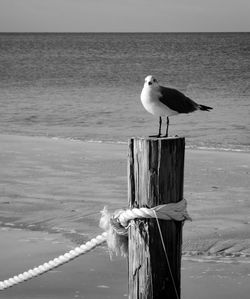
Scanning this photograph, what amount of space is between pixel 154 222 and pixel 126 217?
0.14 metres

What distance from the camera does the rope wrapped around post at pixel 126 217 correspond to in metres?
3.62

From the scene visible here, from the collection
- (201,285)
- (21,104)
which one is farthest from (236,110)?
(201,285)

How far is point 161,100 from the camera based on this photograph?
5289 millimetres

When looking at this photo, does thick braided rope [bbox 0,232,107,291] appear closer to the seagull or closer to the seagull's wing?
the seagull

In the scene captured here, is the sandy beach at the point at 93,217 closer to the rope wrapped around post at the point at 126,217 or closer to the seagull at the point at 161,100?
the seagull at the point at 161,100

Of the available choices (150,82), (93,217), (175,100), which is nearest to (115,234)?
(150,82)

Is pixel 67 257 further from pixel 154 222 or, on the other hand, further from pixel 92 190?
pixel 92 190

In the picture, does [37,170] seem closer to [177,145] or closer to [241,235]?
[241,235]

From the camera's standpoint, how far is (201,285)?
571cm

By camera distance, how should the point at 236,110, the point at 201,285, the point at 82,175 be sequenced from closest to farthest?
the point at 201,285 < the point at 82,175 < the point at 236,110

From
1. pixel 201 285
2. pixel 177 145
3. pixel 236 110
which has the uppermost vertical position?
pixel 236 110

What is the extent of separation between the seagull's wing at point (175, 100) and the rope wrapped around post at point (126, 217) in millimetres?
1560

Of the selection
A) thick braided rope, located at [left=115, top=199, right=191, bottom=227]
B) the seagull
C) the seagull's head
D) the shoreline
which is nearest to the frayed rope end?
thick braided rope, located at [left=115, top=199, right=191, bottom=227]

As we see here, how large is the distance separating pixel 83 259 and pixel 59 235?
2.75ft
